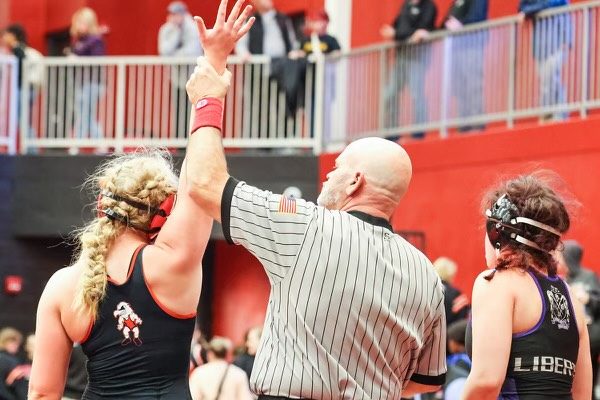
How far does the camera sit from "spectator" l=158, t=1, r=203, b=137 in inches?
722

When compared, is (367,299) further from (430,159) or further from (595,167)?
(430,159)

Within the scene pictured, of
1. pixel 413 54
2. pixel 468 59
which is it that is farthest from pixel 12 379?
pixel 413 54

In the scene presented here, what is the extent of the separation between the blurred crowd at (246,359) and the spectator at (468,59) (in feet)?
9.29

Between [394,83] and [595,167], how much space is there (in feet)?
11.2

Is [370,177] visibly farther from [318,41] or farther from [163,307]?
[318,41]

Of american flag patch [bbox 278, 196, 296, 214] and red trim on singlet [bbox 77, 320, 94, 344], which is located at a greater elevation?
american flag patch [bbox 278, 196, 296, 214]

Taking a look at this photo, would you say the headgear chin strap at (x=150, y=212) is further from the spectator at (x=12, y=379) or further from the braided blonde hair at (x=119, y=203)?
the spectator at (x=12, y=379)

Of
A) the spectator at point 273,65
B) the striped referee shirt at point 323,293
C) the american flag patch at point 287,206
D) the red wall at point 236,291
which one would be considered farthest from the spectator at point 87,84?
the american flag patch at point 287,206

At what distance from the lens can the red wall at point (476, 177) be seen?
14203mm

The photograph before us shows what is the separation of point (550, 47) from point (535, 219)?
30.9 feet

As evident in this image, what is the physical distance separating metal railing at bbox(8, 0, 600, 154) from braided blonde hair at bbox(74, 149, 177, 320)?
964 centimetres

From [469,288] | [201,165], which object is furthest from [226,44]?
[469,288]

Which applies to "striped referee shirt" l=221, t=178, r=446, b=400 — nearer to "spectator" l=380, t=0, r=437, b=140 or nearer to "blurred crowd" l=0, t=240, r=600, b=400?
"blurred crowd" l=0, t=240, r=600, b=400

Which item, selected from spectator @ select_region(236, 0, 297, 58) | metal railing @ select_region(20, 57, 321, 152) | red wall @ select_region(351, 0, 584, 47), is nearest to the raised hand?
metal railing @ select_region(20, 57, 321, 152)
